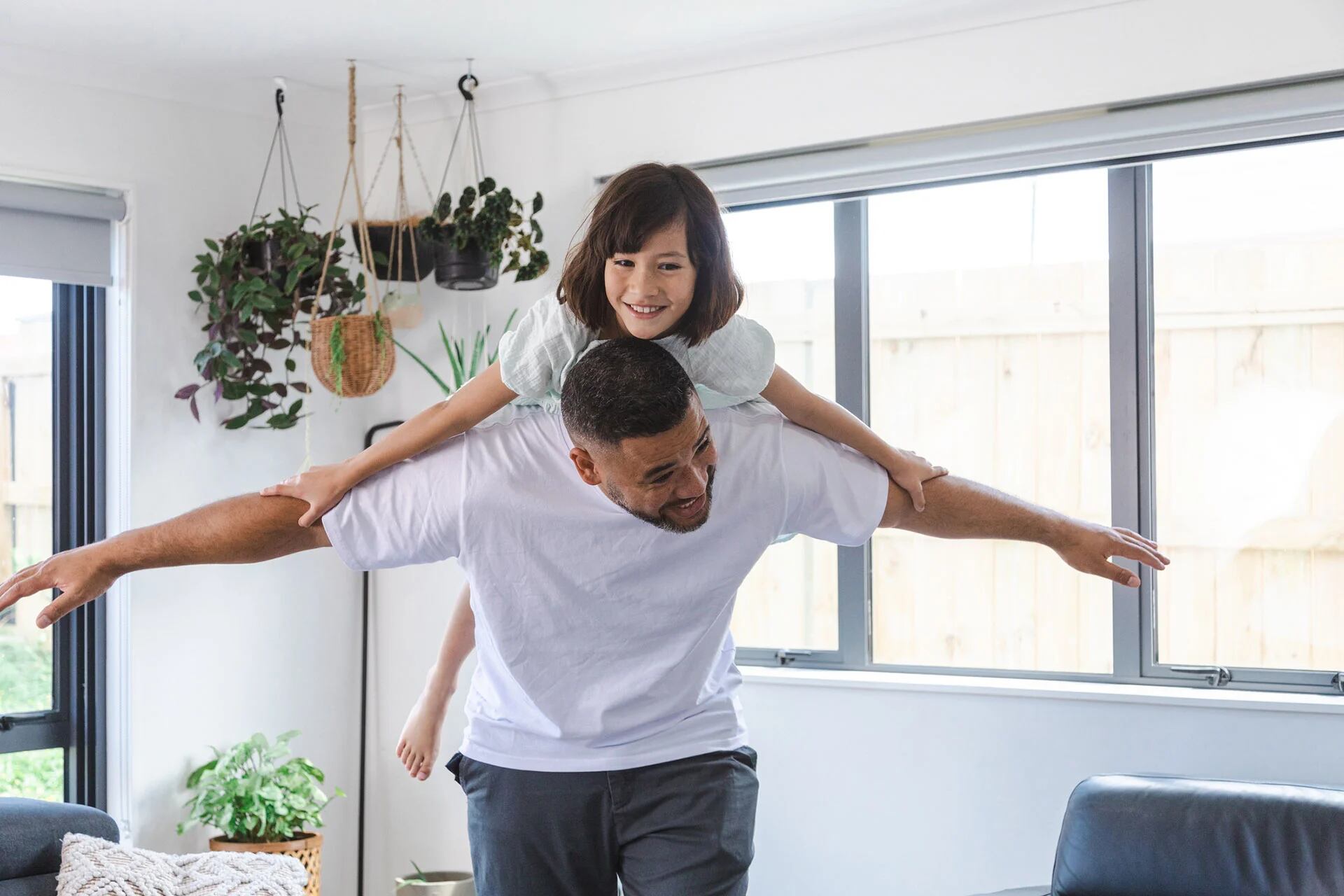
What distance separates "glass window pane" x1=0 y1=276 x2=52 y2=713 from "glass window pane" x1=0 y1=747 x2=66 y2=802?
129 millimetres

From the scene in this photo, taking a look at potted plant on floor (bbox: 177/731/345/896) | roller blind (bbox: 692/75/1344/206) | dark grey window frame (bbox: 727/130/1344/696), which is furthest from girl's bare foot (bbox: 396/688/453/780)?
roller blind (bbox: 692/75/1344/206)

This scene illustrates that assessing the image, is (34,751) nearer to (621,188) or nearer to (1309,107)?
(621,188)

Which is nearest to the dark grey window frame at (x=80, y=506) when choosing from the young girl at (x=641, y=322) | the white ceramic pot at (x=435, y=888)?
the white ceramic pot at (x=435, y=888)

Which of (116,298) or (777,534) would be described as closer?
(777,534)

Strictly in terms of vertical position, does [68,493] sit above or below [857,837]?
above

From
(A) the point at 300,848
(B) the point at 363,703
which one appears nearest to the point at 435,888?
(A) the point at 300,848

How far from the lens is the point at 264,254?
3316 millimetres

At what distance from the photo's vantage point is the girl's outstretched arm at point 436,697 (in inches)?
82.4

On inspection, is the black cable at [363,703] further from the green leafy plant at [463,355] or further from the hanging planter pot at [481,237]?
the hanging planter pot at [481,237]

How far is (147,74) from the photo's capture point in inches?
131

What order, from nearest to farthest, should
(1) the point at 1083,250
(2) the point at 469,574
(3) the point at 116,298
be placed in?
(2) the point at 469,574, (1) the point at 1083,250, (3) the point at 116,298

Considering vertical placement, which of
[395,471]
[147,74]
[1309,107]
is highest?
[147,74]

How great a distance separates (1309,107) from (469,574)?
7.33 ft

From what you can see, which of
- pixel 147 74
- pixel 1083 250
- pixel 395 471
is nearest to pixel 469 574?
pixel 395 471
